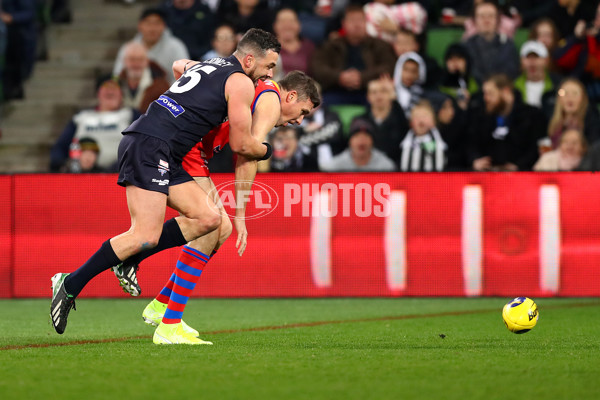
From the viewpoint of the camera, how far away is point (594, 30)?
14.0m

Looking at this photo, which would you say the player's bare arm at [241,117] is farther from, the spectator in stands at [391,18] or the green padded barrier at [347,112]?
the spectator in stands at [391,18]

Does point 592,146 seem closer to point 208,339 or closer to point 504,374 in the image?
point 208,339

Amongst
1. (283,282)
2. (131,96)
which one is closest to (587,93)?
(283,282)

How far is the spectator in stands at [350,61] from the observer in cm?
1406

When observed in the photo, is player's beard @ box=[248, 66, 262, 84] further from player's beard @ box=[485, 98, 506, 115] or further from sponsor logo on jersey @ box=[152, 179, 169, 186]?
player's beard @ box=[485, 98, 506, 115]

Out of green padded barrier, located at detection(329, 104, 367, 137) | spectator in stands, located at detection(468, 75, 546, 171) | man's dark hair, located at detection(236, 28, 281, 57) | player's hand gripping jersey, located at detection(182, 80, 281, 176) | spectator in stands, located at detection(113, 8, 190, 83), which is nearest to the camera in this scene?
man's dark hair, located at detection(236, 28, 281, 57)

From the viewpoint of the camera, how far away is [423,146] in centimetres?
1281

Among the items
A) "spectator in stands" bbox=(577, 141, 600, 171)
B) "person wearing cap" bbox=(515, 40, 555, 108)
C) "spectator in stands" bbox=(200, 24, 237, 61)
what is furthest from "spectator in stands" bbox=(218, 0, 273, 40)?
"spectator in stands" bbox=(577, 141, 600, 171)

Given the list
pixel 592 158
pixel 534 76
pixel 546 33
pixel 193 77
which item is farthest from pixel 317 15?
pixel 193 77

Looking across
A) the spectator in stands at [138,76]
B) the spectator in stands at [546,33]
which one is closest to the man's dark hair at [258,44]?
the spectator in stands at [138,76]

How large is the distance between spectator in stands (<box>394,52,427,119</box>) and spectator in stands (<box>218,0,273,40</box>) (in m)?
2.17

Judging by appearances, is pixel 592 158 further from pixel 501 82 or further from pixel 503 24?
pixel 503 24

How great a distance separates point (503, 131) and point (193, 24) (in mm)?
5002

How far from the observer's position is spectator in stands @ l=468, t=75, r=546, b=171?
41.8 ft
